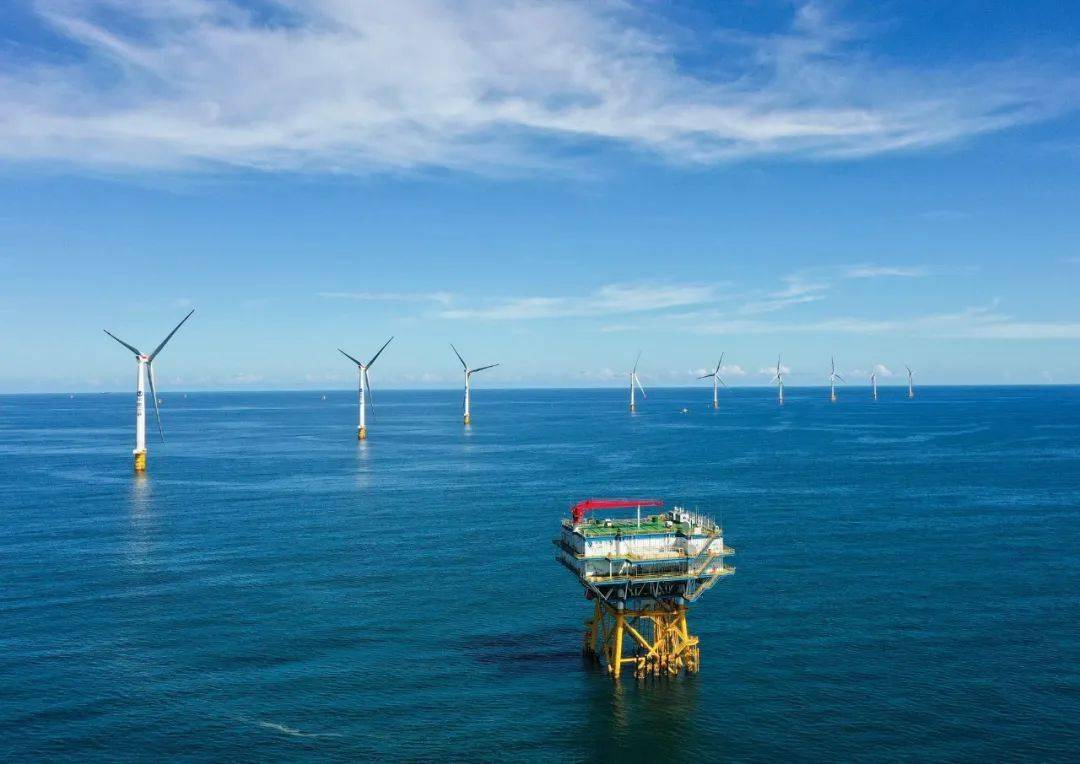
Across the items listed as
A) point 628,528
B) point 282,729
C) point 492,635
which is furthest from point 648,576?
point 282,729

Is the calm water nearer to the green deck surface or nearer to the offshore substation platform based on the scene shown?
the offshore substation platform

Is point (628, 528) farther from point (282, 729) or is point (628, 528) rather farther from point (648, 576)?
point (282, 729)

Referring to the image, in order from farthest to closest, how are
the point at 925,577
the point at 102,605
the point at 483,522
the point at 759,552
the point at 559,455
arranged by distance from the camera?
1. the point at 559,455
2. the point at 483,522
3. the point at 759,552
4. the point at 925,577
5. the point at 102,605

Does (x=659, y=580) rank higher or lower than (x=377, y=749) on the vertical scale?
higher

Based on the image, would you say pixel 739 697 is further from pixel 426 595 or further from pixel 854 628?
pixel 426 595

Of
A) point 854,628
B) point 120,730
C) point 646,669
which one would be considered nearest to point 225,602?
point 120,730

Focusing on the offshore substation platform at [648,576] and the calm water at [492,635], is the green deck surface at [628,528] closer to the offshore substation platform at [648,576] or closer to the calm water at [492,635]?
the offshore substation platform at [648,576]

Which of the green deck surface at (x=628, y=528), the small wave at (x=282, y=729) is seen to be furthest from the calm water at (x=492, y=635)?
the green deck surface at (x=628, y=528)

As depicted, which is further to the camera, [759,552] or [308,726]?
[759,552]
